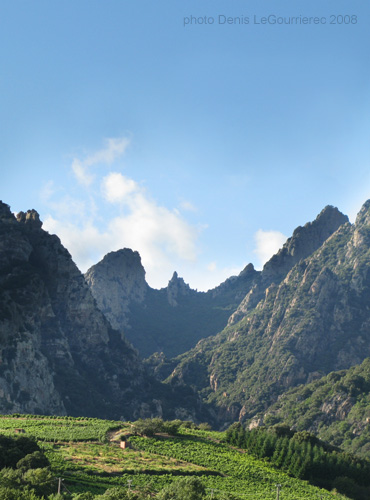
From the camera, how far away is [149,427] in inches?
3351

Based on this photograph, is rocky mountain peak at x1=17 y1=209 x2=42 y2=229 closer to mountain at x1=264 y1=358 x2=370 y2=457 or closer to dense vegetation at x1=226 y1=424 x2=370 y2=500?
mountain at x1=264 y1=358 x2=370 y2=457

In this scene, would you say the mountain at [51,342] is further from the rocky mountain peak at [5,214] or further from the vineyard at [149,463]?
the vineyard at [149,463]

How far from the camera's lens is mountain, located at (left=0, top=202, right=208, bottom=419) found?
143000 millimetres

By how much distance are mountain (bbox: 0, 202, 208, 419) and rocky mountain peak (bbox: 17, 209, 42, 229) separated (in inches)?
15.2

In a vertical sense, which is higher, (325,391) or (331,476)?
(325,391)

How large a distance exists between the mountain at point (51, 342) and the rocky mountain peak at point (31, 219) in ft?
1.26

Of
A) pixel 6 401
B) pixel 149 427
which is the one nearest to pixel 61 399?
pixel 6 401

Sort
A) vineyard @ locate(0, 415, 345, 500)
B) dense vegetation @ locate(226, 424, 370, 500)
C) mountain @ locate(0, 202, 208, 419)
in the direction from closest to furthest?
1. vineyard @ locate(0, 415, 345, 500)
2. dense vegetation @ locate(226, 424, 370, 500)
3. mountain @ locate(0, 202, 208, 419)

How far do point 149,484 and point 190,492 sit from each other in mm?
14109

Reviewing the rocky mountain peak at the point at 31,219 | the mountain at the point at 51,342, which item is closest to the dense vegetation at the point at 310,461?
the mountain at the point at 51,342

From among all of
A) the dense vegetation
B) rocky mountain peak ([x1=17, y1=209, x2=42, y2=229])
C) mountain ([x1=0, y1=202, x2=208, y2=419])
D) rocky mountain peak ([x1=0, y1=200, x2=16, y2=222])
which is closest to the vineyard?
the dense vegetation

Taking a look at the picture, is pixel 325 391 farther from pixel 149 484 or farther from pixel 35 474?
pixel 35 474

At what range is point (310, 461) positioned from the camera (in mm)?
77250

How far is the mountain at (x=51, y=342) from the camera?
143 m
